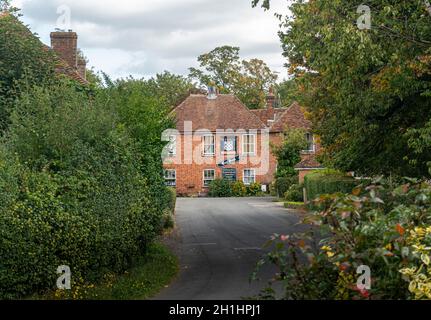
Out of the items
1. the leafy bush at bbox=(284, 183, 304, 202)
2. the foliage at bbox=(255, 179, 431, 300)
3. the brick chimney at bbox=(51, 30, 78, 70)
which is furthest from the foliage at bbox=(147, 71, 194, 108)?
the foliage at bbox=(255, 179, 431, 300)

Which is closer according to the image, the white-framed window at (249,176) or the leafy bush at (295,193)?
the leafy bush at (295,193)

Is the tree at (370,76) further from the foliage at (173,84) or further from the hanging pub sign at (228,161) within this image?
the foliage at (173,84)

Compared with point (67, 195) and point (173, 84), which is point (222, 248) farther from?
point (173, 84)

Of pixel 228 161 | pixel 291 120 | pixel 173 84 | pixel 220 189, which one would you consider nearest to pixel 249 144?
pixel 228 161

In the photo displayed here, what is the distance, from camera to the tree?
57.2 ft

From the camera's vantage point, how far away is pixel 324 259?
7012 mm

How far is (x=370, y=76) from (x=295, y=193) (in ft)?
96.0

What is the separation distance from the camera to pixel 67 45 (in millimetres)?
29797

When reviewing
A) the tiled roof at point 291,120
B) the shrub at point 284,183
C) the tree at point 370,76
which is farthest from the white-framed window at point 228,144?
the tree at point 370,76

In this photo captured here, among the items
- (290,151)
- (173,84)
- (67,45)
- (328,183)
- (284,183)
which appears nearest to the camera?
(67,45)

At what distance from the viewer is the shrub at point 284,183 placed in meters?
55.1

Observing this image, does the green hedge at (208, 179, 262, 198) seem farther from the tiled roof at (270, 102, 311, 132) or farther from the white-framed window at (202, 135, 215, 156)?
the tiled roof at (270, 102, 311, 132)

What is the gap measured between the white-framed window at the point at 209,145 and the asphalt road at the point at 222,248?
2024 centimetres

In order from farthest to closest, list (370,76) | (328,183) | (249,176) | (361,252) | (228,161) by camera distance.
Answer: (249,176), (228,161), (328,183), (370,76), (361,252)
